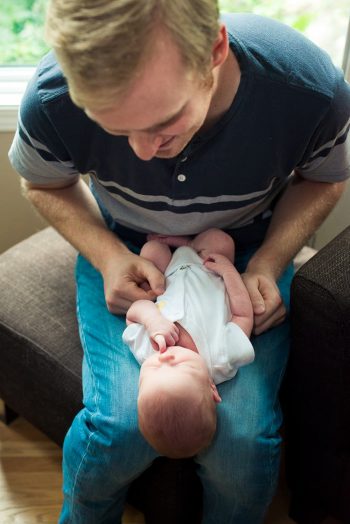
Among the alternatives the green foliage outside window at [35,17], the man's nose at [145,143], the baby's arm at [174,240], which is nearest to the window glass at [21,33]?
the green foliage outside window at [35,17]

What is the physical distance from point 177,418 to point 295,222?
537 mm

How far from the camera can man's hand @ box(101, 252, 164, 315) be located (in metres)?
1.28

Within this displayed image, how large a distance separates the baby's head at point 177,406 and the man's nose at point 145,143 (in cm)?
36

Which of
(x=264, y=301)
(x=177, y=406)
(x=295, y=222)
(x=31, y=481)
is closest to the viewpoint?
(x=177, y=406)

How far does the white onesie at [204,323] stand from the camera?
1167 millimetres

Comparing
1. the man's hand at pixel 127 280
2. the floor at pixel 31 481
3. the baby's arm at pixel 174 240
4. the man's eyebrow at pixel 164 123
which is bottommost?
the floor at pixel 31 481

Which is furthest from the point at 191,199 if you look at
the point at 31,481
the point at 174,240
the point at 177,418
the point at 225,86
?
the point at 31,481

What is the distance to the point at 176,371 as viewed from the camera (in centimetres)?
109

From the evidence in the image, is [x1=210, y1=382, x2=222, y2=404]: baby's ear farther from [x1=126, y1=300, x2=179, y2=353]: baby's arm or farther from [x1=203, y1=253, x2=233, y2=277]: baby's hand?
[x1=203, y1=253, x2=233, y2=277]: baby's hand

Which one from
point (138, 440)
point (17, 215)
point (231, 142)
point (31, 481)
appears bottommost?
point (31, 481)

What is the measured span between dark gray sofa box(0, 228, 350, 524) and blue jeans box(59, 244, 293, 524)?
8 cm

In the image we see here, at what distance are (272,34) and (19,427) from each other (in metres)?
1.19

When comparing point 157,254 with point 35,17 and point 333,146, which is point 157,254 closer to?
point 333,146

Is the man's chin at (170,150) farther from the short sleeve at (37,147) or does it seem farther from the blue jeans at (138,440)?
the blue jeans at (138,440)
